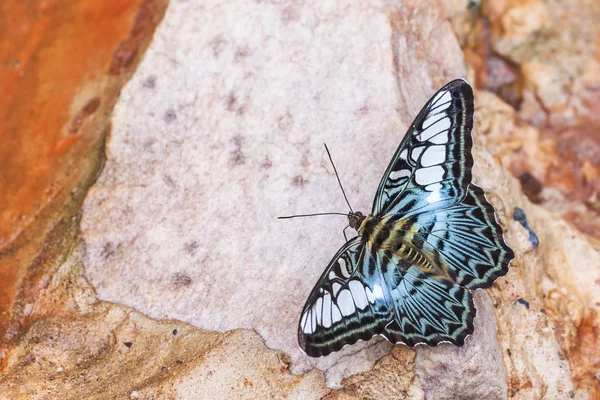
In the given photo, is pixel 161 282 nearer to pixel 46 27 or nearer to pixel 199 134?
pixel 199 134

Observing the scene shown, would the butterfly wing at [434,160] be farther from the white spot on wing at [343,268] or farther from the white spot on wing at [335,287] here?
the white spot on wing at [335,287]

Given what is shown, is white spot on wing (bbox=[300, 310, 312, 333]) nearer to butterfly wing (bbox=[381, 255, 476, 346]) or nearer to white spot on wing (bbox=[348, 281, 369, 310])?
white spot on wing (bbox=[348, 281, 369, 310])

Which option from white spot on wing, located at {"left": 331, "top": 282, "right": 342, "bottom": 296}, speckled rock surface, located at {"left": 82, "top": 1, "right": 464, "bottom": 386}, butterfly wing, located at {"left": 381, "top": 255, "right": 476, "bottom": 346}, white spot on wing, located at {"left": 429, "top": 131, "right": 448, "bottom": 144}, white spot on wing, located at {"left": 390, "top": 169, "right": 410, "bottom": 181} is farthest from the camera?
speckled rock surface, located at {"left": 82, "top": 1, "right": 464, "bottom": 386}

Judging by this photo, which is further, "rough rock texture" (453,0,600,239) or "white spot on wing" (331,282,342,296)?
"rough rock texture" (453,0,600,239)

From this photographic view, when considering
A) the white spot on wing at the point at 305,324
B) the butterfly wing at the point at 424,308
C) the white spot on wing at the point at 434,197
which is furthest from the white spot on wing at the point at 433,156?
the white spot on wing at the point at 305,324

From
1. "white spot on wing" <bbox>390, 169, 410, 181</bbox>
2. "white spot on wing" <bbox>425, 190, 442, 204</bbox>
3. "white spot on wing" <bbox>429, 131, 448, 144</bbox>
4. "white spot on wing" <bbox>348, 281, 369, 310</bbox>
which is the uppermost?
"white spot on wing" <bbox>429, 131, 448, 144</bbox>

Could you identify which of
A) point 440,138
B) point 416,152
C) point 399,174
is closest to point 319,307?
point 399,174

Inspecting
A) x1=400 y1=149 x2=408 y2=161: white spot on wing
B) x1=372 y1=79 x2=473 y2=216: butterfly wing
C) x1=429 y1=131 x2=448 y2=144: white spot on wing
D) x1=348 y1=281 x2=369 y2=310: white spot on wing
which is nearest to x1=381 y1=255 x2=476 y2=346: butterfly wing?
x1=348 y1=281 x2=369 y2=310: white spot on wing
